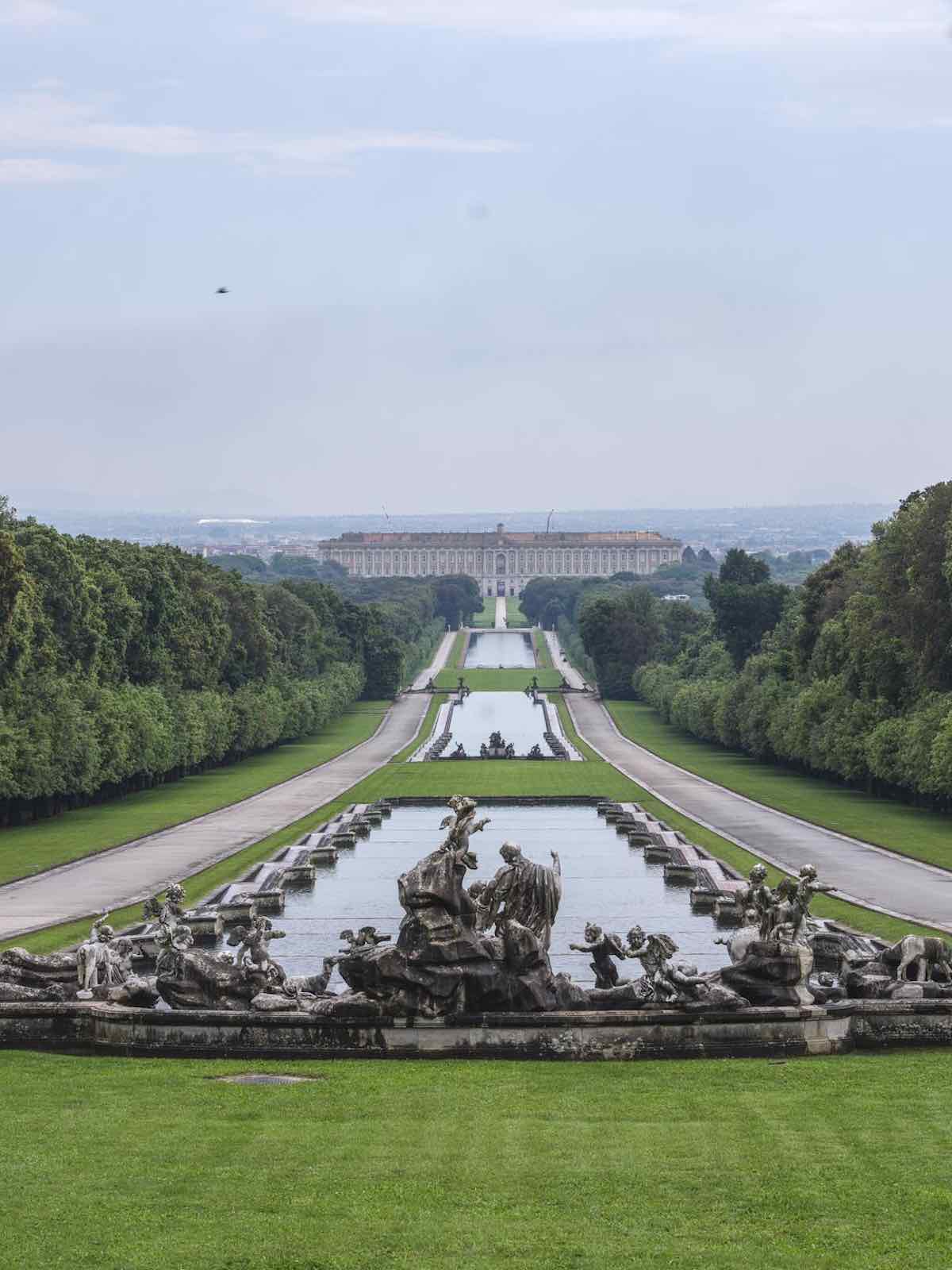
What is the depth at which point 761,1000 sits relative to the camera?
2311cm

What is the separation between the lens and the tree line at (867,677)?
63.6 meters

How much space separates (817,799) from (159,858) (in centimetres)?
2569

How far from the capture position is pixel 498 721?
112m

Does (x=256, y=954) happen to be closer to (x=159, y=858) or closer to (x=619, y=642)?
(x=159, y=858)

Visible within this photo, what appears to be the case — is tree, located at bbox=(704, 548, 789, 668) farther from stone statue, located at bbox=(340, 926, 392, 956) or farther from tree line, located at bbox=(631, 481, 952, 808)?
stone statue, located at bbox=(340, 926, 392, 956)

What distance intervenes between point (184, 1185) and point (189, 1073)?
17.7 ft

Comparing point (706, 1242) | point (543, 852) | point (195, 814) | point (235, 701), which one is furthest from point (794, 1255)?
point (235, 701)

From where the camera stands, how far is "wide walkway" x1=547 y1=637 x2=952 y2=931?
39.3 meters

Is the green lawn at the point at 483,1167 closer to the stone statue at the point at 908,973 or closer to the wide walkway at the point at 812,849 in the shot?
the stone statue at the point at 908,973

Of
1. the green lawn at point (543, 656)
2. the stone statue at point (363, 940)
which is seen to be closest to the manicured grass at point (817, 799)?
the stone statue at point (363, 940)

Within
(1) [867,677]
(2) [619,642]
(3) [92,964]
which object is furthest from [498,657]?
(3) [92,964]

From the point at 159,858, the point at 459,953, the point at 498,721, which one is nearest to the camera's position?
the point at 459,953

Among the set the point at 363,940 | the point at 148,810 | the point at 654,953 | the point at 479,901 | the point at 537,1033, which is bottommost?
the point at 148,810

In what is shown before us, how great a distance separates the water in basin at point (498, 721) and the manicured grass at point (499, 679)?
5.02m
